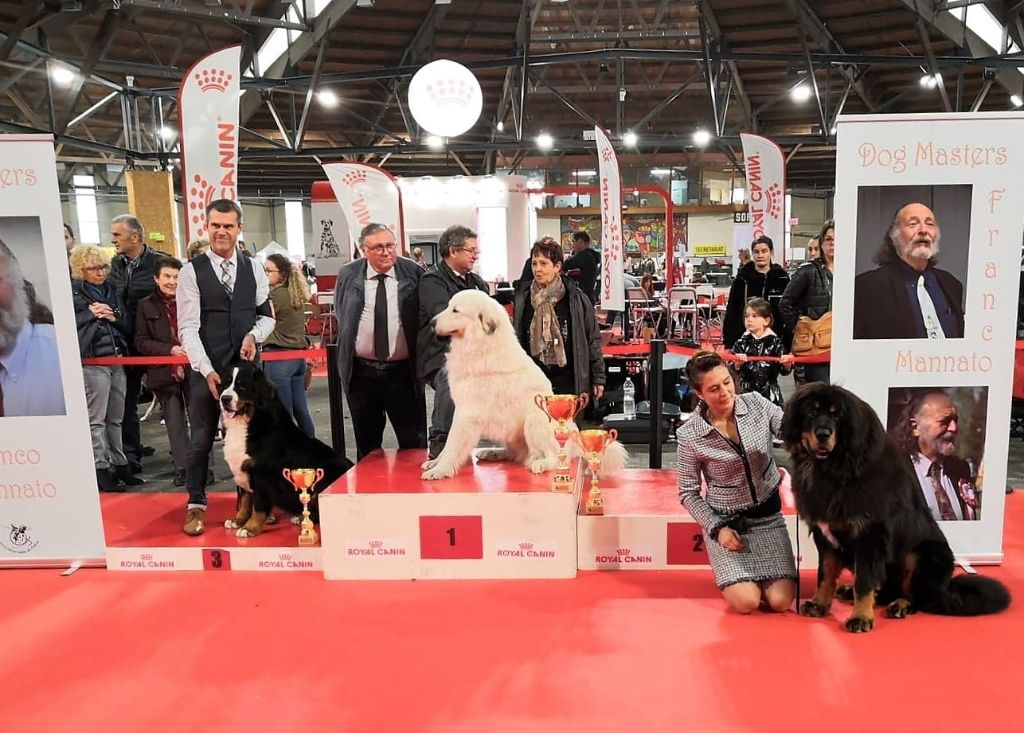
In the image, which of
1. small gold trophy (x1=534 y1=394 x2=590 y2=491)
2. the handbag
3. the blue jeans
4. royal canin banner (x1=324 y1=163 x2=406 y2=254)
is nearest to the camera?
small gold trophy (x1=534 y1=394 x2=590 y2=491)

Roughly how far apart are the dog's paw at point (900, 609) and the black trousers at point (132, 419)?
4.26 meters

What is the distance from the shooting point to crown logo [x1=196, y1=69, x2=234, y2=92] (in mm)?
4188

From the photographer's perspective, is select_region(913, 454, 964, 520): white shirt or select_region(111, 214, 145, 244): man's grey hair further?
select_region(111, 214, 145, 244): man's grey hair

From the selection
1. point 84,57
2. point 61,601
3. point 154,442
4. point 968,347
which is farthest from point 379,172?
point 84,57

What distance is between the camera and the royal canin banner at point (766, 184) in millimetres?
8047

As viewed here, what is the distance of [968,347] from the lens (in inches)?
112

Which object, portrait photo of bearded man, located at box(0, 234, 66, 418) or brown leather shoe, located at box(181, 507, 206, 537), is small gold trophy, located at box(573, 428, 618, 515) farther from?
portrait photo of bearded man, located at box(0, 234, 66, 418)

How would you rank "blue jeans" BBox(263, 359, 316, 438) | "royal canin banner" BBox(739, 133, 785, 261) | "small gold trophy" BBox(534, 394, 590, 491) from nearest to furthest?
"small gold trophy" BBox(534, 394, 590, 491), "blue jeans" BBox(263, 359, 316, 438), "royal canin banner" BBox(739, 133, 785, 261)

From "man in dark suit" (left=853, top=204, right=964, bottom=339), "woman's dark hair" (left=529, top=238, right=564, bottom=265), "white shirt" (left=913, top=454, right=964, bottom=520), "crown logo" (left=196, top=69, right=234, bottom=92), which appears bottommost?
"white shirt" (left=913, top=454, right=964, bottom=520)

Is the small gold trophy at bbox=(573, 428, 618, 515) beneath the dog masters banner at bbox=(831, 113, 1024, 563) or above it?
beneath

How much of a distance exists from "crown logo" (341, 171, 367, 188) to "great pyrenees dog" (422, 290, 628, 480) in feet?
11.7

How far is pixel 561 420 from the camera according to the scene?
2.99 m

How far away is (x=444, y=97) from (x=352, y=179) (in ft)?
4.85

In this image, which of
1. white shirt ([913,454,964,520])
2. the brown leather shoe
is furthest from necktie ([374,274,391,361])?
white shirt ([913,454,964,520])
